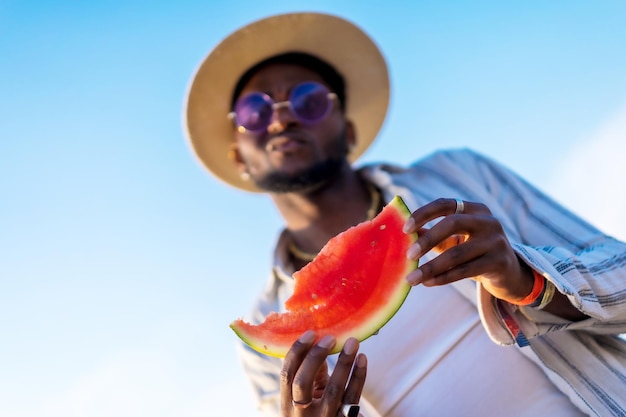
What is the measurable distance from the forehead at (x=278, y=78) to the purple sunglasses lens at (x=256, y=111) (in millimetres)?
173

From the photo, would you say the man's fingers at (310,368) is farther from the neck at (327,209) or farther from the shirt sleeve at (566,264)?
the neck at (327,209)

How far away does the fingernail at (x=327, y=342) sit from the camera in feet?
5.60

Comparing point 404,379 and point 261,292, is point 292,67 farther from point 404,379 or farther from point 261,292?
point 404,379

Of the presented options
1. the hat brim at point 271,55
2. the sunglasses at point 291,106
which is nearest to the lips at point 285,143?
the sunglasses at point 291,106

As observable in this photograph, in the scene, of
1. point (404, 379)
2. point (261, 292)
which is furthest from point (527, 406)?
point (261, 292)

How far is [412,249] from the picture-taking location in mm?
1600

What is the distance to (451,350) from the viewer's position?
2.59 m

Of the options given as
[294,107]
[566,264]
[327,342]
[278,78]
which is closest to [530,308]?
[566,264]

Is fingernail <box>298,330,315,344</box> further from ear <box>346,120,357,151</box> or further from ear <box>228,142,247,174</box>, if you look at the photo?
ear <box>346,120,357,151</box>

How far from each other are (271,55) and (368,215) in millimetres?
1358

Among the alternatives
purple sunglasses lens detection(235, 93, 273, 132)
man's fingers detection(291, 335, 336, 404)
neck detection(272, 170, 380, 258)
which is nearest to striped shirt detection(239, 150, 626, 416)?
neck detection(272, 170, 380, 258)

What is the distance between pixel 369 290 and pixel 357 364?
25cm

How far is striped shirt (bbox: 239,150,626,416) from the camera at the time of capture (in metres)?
2.02

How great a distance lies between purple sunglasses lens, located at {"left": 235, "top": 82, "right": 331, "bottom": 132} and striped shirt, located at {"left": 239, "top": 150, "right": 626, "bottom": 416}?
532mm
